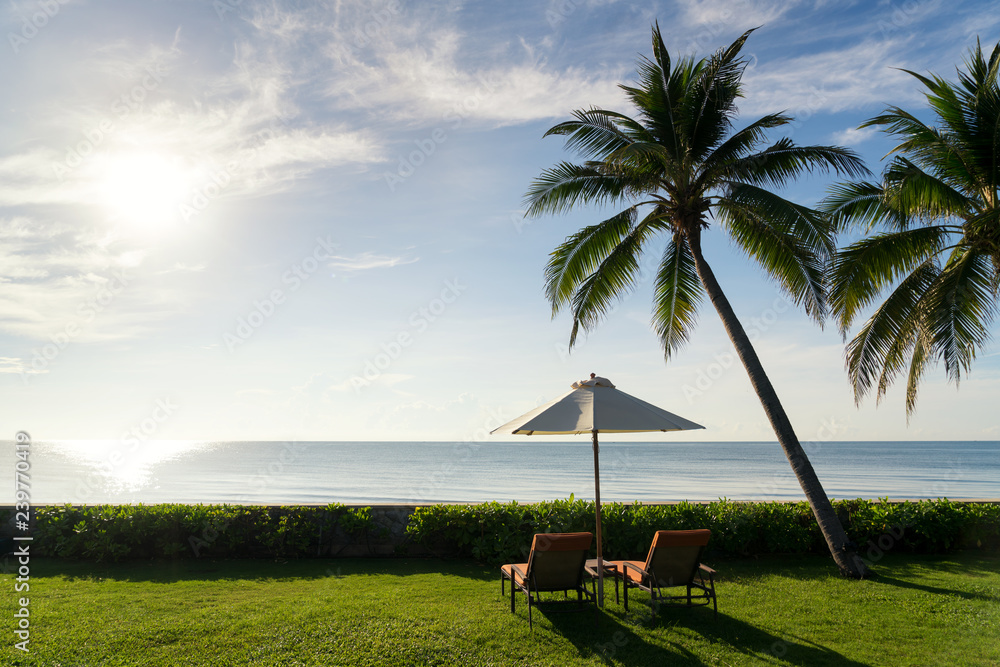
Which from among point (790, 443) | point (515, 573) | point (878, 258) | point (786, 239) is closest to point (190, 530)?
point (515, 573)

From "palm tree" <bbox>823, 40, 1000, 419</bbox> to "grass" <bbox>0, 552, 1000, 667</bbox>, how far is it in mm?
3390

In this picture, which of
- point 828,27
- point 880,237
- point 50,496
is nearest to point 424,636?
point 880,237

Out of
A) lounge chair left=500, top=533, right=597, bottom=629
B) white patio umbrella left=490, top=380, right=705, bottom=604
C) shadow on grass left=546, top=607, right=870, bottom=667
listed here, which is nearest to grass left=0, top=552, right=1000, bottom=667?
shadow on grass left=546, top=607, right=870, bottom=667

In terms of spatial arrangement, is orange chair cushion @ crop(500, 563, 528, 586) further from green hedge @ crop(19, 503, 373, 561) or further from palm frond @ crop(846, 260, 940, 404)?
palm frond @ crop(846, 260, 940, 404)

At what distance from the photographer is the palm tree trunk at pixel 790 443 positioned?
8078 millimetres

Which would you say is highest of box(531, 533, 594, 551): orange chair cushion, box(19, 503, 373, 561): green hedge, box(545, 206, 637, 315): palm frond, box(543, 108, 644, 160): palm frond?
box(543, 108, 644, 160): palm frond

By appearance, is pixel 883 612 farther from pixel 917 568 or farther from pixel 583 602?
pixel 583 602

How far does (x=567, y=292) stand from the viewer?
35.1 feet

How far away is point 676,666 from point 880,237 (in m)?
7.29

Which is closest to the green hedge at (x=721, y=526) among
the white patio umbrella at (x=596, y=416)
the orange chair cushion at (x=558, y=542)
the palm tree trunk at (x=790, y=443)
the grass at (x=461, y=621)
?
the grass at (x=461, y=621)

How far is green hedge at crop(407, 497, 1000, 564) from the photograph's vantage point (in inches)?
356

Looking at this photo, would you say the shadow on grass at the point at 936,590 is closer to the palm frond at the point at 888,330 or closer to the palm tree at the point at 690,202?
the palm tree at the point at 690,202

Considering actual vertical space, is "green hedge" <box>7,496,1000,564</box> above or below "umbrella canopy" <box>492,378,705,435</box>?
below

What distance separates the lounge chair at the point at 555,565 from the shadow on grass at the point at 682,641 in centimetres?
29
